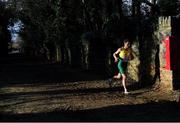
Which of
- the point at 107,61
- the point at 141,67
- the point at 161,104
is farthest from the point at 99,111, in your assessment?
the point at 107,61

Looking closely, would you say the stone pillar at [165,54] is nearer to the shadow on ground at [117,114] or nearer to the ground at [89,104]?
the ground at [89,104]

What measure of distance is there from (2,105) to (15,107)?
0.93 m

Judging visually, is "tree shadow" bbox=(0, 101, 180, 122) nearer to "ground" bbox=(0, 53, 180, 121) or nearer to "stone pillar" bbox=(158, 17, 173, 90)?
"ground" bbox=(0, 53, 180, 121)

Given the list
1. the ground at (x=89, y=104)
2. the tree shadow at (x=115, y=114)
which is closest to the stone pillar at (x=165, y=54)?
the ground at (x=89, y=104)

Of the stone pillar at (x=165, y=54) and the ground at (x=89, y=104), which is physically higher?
the stone pillar at (x=165, y=54)

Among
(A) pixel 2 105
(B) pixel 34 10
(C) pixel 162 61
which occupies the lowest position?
(A) pixel 2 105

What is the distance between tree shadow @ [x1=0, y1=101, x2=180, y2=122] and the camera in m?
11.1

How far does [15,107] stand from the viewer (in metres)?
13.8

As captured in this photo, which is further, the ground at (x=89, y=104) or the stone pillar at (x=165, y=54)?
the stone pillar at (x=165, y=54)

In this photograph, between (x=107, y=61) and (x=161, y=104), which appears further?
(x=107, y=61)

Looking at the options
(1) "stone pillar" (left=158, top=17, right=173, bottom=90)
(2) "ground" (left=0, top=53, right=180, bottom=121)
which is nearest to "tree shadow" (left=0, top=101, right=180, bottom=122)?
(2) "ground" (left=0, top=53, right=180, bottom=121)

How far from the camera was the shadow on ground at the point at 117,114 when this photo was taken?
1110 centimetres

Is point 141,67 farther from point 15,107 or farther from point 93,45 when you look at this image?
point 93,45

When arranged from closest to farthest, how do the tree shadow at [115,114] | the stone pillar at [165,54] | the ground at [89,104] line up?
the tree shadow at [115,114] → the ground at [89,104] → the stone pillar at [165,54]
